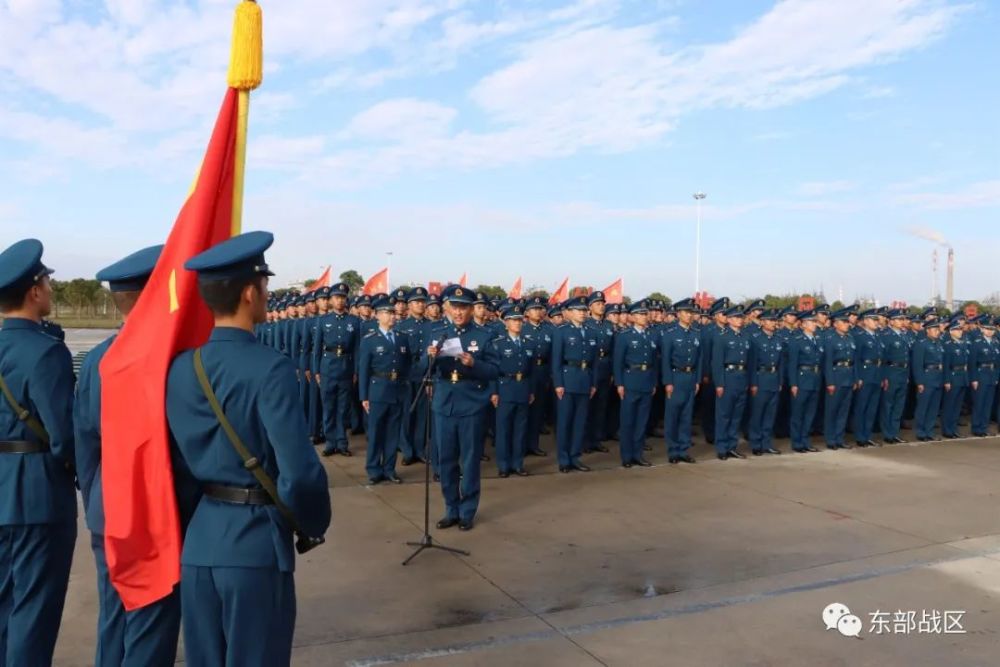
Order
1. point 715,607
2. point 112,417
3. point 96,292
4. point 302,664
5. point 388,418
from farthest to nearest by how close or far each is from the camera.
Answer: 1. point 96,292
2. point 388,418
3. point 715,607
4. point 302,664
5. point 112,417

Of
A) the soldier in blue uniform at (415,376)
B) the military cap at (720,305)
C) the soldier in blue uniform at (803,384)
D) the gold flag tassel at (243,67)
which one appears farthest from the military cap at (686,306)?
the gold flag tassel at (243,67)

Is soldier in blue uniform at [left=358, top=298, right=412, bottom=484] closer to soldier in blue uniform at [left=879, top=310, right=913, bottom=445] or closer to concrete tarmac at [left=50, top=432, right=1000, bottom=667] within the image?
concrete tarmac at [left=50, top=432, right=1000, bottom=667]

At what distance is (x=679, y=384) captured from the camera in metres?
8.79

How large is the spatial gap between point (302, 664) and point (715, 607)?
2.35 m

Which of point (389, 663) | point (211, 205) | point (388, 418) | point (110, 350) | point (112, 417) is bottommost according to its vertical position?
point (389, 663)

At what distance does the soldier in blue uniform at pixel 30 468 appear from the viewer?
9.77ft

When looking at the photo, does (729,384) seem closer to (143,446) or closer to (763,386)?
(763,386)

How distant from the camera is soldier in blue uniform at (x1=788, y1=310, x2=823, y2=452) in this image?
980cm

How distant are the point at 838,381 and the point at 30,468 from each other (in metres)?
9.57

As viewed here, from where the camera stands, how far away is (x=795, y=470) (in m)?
8.48

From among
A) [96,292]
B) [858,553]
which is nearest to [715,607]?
[858,553]

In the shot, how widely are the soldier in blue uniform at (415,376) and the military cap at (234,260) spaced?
4.91 meters

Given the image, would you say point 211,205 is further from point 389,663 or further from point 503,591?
point 503,591

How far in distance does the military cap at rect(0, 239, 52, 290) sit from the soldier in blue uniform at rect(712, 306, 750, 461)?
762 cm
